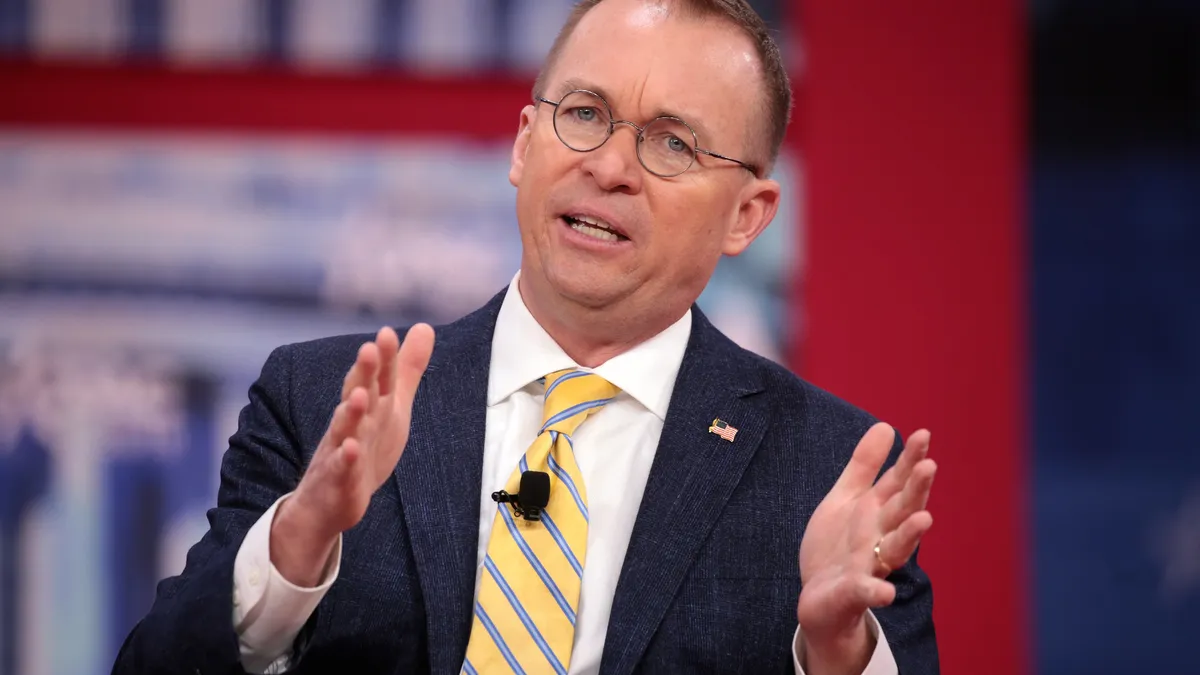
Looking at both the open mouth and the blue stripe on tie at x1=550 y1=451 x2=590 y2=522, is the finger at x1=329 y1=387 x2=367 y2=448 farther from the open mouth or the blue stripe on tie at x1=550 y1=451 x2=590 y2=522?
the open mouth

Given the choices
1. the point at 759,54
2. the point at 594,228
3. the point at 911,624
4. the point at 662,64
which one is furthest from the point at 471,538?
the point at 759,54

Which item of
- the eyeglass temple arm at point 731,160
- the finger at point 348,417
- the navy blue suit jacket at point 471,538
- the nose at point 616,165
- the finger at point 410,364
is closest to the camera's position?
the finger at point 348,417

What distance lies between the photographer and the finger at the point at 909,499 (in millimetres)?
1391

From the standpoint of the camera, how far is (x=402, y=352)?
1.45 metres

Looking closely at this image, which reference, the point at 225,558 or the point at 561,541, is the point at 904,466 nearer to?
the point at 561,541

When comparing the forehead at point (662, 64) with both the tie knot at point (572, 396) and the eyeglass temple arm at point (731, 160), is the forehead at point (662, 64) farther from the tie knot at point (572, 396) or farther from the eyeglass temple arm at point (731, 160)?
the tie knot at point (572, 396)

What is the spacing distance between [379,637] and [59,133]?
2230 millimetres

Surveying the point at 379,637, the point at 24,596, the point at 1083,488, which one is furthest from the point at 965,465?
the point at 24,596

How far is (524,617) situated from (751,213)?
0.80m

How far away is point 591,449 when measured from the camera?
69.6 inches

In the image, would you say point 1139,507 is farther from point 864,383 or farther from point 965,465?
point 864,383

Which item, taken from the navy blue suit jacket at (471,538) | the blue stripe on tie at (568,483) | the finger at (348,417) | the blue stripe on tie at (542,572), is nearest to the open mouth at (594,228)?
the navy blue suit jacket at (471,538)

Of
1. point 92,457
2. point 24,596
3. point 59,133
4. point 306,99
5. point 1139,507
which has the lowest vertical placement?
point 24,596

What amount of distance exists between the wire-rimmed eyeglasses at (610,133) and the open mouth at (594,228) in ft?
0.32
